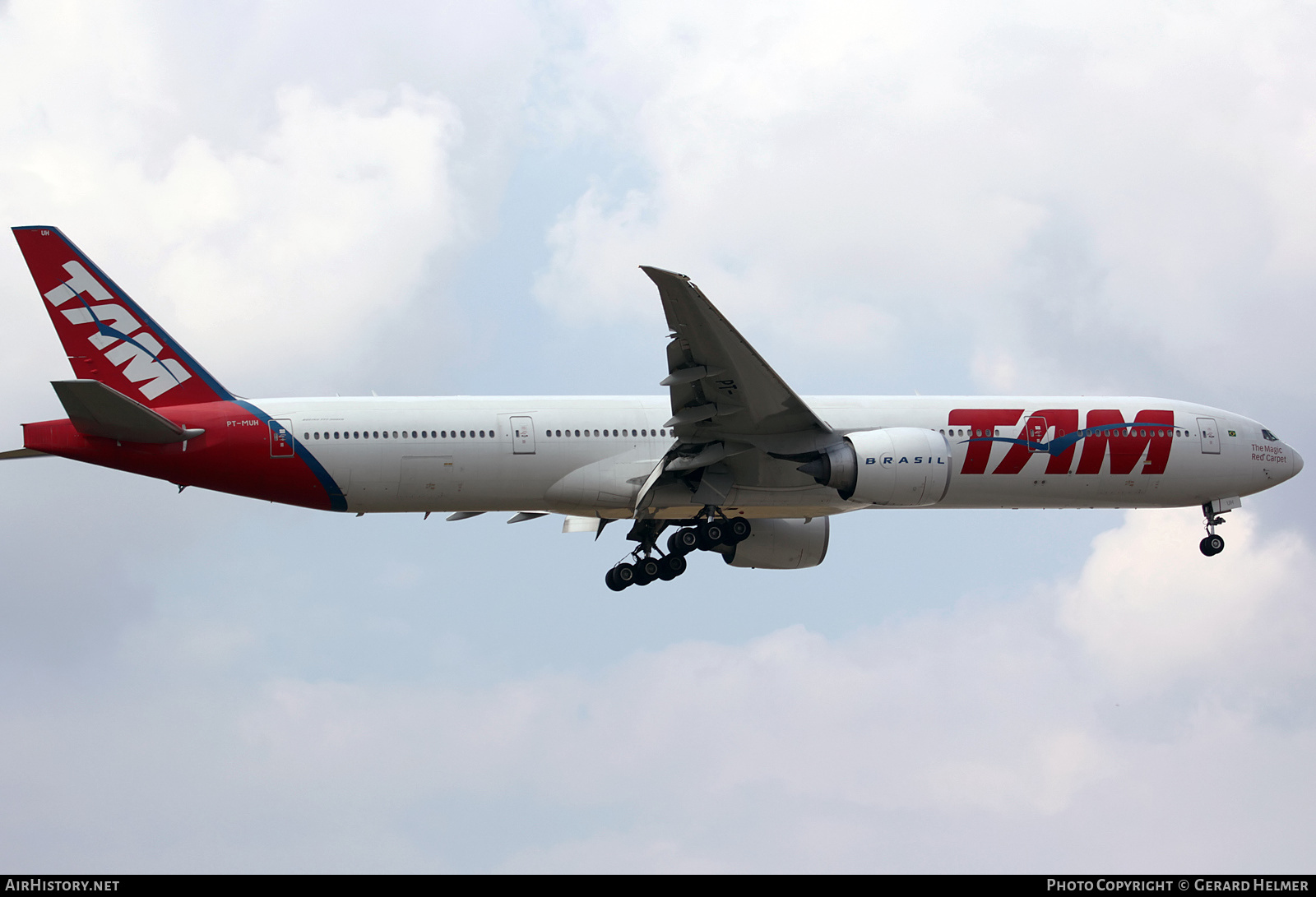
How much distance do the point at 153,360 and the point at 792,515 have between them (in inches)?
611

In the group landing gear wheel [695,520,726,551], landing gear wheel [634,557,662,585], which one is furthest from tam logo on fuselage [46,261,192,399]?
landing gear wheel [695,520,726,551]

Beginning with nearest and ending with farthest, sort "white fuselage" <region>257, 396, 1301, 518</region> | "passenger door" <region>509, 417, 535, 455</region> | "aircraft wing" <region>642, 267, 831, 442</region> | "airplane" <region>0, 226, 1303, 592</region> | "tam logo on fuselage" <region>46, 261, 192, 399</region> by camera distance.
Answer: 1. "aircraft wing" <region>642, 267, 831, 442</region>
2. "airplane" <region>0, 226, 1303, 592</region>
3. "white fuselage" <region>257, 396, 1301, 518</region>
4. "tam logo on fuselage" <region>46, 261, 192, 399</region>
5. "passenger door" <region>509, 417, 535, 455</region>

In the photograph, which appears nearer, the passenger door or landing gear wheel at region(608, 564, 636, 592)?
the passenger door

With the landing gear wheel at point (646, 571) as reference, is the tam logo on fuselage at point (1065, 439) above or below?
above

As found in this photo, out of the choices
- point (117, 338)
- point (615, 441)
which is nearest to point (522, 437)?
point (615, 441)

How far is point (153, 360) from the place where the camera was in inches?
1272

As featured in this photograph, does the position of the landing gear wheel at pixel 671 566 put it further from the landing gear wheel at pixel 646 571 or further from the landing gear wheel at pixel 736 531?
the landing gear wheel at pixel 736 531

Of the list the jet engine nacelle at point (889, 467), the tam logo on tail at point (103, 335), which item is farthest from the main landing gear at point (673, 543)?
the tam logo on tail at point (103, 335)

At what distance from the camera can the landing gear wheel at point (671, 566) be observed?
1410 inches

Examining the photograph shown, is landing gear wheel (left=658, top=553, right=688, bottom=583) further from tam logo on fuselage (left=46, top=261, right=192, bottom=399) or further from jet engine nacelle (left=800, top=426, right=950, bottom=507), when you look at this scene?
tam logo on fuselage (left=46, top=261, right=192, bottom=399)

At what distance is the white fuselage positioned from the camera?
3203 cm

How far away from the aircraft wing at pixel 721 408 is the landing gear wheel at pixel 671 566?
299 cm

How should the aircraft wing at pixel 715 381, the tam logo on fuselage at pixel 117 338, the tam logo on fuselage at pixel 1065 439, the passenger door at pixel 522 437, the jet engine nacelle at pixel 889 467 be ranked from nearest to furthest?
the aircraft wing at pixel 715 381, the jet engine nacelle at pixel 889 467, the tam logo on fuselage at pixel 117 338, the passenger door at pixel 522 437, the tam logo on fuselage at pixel 1065 439

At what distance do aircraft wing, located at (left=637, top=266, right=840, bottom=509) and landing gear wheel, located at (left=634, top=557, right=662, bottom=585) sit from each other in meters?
3.21
